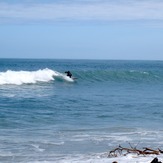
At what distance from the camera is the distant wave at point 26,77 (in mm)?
38300

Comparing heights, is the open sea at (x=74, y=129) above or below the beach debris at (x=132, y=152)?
below

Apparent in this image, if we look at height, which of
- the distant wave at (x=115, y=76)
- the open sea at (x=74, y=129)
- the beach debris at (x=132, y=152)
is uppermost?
the beach debris at (x=132, y=152)

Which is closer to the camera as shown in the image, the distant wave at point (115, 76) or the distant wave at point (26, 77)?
the distant wave at point (26, 77)

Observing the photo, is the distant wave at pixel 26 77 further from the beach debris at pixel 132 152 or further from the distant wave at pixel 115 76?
the beach debris at pixel 132 152

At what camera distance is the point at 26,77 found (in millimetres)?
40688

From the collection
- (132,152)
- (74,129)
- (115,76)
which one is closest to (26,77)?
(115,76)

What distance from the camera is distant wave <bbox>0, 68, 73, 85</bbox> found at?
38300mm

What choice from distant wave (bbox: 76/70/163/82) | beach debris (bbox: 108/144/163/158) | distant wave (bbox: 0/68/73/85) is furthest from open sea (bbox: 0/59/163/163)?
distant wave (bbox: 76/70/163/82)

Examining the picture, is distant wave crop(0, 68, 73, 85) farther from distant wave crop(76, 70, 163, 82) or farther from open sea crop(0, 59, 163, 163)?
open sea crop(0, 59, 163, 163)

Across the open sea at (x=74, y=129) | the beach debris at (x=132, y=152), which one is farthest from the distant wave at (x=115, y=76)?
the beach debris at (x=132, y=152)

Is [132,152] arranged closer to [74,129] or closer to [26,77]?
[74,129]

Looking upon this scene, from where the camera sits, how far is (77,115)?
1855 centimetres

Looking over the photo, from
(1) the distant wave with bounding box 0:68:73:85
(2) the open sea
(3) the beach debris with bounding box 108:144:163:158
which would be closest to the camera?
(3) the beach debris with bounding box 108:144:163:158

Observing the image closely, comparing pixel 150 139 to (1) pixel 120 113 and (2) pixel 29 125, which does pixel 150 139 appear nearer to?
(2) pixel 29 125
